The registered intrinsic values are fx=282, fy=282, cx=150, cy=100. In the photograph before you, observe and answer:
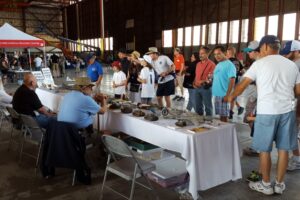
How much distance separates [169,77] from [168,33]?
1356 cm

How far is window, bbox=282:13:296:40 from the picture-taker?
12.0 m

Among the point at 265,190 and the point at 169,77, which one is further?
the point at 169,77

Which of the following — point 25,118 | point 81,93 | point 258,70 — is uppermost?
point 258,70

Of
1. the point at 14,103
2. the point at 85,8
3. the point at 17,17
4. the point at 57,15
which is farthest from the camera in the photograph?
the point at 57,15

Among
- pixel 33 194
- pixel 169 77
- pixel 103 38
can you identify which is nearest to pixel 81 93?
pixel 33 194

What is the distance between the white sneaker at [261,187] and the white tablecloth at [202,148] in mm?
167

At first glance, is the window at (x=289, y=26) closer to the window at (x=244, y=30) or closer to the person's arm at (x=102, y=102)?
the window at (x=244, y=30)

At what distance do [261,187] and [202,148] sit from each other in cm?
79

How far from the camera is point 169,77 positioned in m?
5.60

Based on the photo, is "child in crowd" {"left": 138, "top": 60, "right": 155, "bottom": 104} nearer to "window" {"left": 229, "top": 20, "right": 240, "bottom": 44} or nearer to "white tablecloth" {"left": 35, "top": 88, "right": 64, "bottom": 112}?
"white tablecloth" {"left": 35, "top": 88, "right": 64, "bottom": 112}

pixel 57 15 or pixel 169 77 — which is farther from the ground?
pixel 57 15

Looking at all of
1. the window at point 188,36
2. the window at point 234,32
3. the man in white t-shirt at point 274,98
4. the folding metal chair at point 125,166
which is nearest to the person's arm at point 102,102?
the folding metal chair at point 125,166

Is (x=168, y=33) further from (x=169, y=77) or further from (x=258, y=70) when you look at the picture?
(x=258, y=70)

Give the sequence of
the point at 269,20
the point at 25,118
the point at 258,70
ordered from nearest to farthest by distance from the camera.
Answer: the point at 258,70 < the point at 25,118 < the point at 269,20
